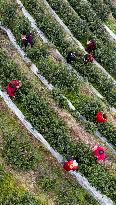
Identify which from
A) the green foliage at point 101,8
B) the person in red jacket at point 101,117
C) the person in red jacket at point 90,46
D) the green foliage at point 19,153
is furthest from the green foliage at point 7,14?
the green foliage at point 19,153

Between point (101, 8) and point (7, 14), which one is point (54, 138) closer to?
point (7, 14)

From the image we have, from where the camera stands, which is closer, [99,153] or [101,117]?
[99,153]

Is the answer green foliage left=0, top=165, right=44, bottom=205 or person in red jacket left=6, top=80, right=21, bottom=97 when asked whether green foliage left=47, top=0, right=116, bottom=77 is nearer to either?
person in red jacket left=6, top=80, right=21, bottom=97

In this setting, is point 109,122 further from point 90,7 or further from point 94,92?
point 90,7

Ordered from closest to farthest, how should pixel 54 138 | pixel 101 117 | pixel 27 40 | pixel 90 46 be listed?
pixel 54 138 → pixel 101 117 → pixel 27 40 → pixel 90 46

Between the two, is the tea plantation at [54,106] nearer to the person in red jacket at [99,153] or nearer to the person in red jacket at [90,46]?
the person in red jacket at [90,46]

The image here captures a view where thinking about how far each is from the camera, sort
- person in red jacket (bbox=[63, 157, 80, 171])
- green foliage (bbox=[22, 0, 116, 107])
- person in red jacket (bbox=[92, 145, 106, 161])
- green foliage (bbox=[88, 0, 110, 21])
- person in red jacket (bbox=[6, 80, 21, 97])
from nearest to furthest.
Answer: person in red jacket (bbox=[63, 157, 80, 171]) < person in red jacket (bbox=[92, 145, 106, 161]) < person in red jacket (bbox=[6, 80, 21, 97]) < green foliage (bbox=[22, 0, 116, 107]) < green foliage (bbox=[88, 0, 110, 21])

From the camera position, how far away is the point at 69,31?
3478cm

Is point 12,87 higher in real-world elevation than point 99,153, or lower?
higher

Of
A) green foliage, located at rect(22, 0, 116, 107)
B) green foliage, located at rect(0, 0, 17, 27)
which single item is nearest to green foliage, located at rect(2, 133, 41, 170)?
green foliage, located at rect(22, 0, 116, 107)

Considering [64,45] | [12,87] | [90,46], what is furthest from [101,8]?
[12,87]

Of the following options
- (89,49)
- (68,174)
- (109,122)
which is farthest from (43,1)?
(68,174)

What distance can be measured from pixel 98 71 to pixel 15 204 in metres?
12.3

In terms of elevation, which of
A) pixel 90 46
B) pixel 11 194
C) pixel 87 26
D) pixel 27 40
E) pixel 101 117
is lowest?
pixel 101 117
